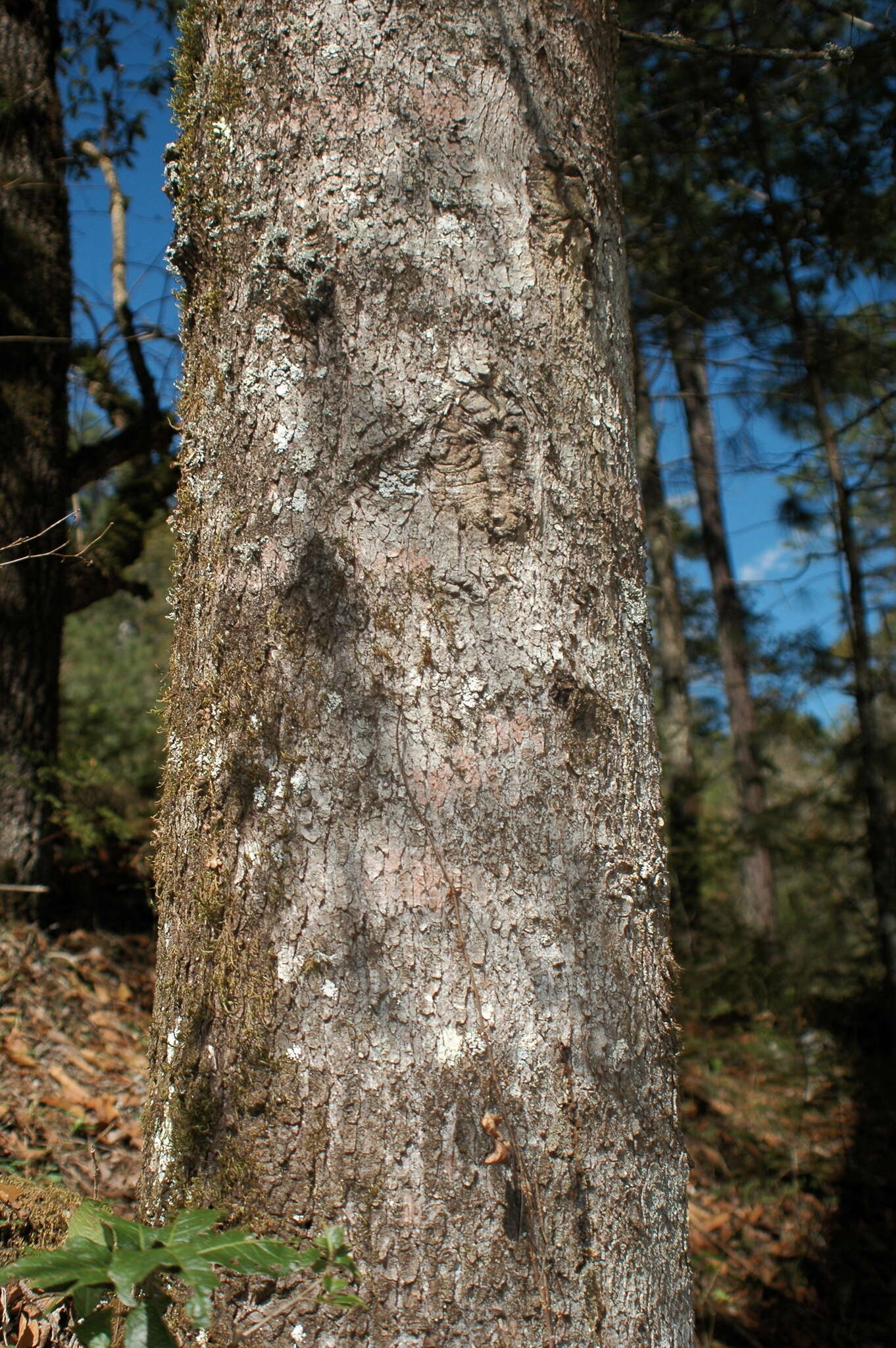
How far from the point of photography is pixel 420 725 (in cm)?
131

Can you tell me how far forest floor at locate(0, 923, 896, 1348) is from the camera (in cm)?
316

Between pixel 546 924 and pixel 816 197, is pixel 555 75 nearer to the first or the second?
pixel 546 924

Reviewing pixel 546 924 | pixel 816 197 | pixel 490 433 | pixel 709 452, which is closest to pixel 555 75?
pixel 490 433

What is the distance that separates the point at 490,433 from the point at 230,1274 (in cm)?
133

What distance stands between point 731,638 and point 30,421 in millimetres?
8319

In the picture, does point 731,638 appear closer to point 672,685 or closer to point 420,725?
point 672,685

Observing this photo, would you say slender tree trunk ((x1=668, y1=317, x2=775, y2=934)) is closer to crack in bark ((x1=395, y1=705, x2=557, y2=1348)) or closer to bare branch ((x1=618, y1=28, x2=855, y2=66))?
bare branch ((x1=618, y1=28, x2=855, y2=66))

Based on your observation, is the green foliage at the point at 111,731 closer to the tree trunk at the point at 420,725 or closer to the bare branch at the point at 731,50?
the tree trunk at the point at 420,725

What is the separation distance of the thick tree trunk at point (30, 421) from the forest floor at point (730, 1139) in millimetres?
696

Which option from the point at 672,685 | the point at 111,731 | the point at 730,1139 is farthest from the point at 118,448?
the point at 672,685

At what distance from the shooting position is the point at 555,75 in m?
1.50

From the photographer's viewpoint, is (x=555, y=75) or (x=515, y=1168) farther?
(x=555, y=75)

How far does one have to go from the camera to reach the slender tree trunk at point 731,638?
923 cm

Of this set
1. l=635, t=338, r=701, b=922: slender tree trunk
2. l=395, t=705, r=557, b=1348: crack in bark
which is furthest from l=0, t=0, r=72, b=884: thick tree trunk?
l=635, t=338, r=701, b=922: slender tree trunk
